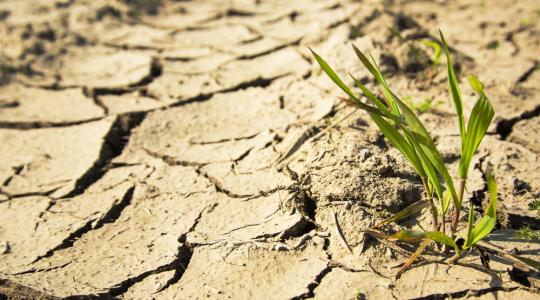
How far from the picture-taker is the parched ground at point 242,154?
175 centimetres

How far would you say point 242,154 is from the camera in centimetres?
240

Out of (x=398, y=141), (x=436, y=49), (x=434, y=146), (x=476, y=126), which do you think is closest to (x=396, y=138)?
(x=398, y=141)

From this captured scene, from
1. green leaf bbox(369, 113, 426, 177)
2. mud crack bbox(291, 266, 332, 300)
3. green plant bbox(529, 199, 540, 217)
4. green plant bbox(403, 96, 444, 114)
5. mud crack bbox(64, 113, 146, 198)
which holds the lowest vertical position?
mud crack bbox(64, 113, 146, 198)

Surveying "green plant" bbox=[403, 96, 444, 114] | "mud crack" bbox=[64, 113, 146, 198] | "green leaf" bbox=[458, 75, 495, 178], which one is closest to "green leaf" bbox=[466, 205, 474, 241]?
"green leaf" bbox=[458, 75, 495, 178]

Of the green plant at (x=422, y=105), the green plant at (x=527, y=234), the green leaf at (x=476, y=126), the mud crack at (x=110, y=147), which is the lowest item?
the mud crack at (x=110, y=147)

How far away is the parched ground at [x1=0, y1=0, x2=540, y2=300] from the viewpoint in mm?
1750

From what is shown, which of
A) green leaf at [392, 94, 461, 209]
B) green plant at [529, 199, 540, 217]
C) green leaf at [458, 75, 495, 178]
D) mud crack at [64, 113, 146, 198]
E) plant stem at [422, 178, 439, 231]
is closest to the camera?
green leaf at [458, 75, 495, 178]

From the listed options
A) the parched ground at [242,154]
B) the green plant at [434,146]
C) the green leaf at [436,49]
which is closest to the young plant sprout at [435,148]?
the green plant at [434,146]

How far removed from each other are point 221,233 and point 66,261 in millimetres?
557

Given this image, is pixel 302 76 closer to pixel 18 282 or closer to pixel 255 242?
pixel 255 242

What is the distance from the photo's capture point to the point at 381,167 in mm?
1979

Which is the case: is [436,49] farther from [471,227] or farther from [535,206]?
[471,227]

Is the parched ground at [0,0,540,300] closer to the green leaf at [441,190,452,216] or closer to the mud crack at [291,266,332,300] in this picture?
the mud crack at [291,266,332,300]

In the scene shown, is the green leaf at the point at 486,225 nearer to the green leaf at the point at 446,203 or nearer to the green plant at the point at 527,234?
the green leaf at the point at 446,203
